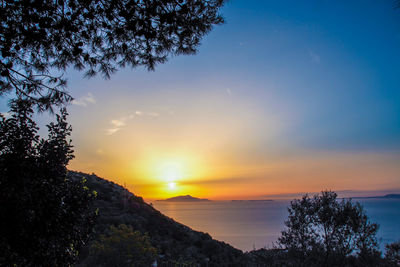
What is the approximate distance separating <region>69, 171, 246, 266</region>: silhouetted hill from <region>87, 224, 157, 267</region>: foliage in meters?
3.93

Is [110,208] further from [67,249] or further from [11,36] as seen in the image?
[11,36]

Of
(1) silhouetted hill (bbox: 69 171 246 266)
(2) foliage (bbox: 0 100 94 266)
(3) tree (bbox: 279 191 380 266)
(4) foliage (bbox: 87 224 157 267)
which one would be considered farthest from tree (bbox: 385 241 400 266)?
(2) foliage (bbox: 0 100 94 266)

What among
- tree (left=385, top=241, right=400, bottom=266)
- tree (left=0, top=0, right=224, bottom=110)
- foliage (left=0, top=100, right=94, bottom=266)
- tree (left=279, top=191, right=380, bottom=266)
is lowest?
tree (left=385, top=241, right=400, bottom=266)

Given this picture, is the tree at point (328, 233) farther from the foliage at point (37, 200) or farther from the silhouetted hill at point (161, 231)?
the foliage at point (37, 200)

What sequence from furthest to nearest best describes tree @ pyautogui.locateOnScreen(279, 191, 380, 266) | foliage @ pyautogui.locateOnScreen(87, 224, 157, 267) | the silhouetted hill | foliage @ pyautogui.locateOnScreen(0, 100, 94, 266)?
the silhouetted hill → tree @ pyautogui.locateOnScreen(279, 191, 380, 266) → foliage @ pyautogui.locateOnScreen(87, 224, 157, 267) → foliage @ pyautogui.locateOnScreen(0, 100, 94, 266)

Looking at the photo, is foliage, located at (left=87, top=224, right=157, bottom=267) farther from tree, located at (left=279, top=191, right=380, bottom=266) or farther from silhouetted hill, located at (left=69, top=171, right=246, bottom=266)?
tree, located at (left=279, top=191, right=380, bottom=266)

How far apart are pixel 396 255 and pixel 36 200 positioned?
18.0 meters

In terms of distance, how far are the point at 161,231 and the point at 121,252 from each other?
8.86 metres

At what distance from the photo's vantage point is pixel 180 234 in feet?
61.6

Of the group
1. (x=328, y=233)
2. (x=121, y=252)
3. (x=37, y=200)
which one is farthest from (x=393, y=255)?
(x=37, y=200)

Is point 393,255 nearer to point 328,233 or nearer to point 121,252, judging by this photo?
point 328,233

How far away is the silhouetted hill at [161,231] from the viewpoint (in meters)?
15.2

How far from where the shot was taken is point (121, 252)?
977 centimetres

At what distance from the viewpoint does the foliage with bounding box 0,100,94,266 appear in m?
3.81
